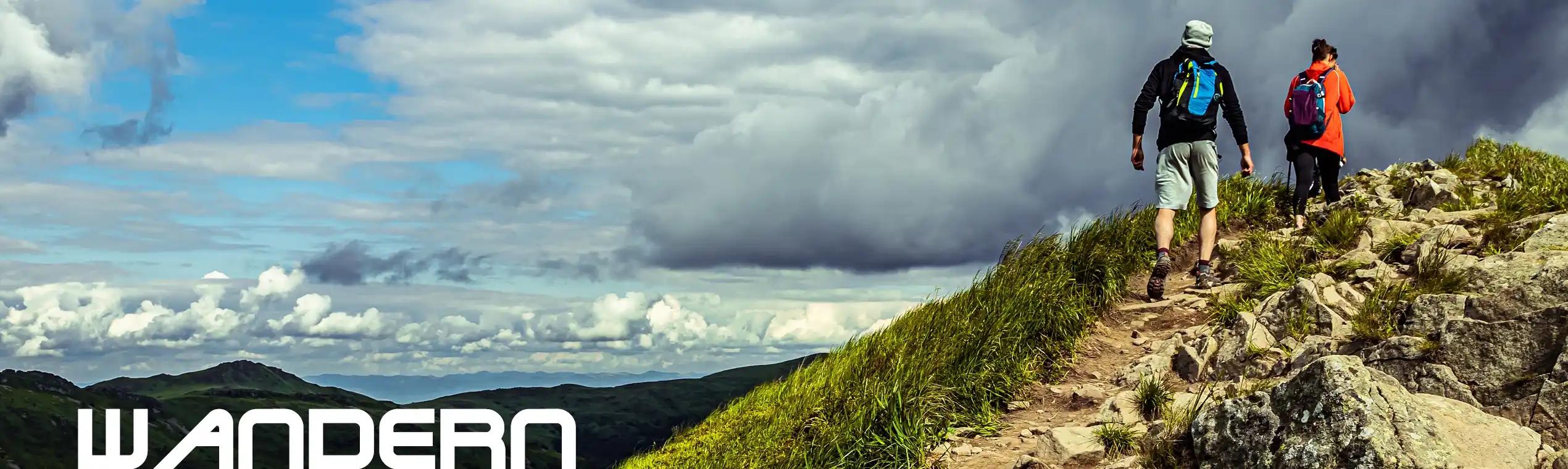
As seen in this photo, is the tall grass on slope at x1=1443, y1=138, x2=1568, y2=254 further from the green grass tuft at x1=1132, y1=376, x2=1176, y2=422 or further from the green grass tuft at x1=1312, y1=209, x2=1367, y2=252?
the green grass tuft at x1=1132, y1=376, x2=1176, y2=422

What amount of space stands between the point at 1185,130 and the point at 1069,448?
16.4ft

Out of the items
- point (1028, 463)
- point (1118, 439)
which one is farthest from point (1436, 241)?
point (1028, 463)

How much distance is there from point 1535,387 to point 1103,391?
10.5ft

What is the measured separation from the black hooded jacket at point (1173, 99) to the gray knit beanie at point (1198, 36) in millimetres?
59

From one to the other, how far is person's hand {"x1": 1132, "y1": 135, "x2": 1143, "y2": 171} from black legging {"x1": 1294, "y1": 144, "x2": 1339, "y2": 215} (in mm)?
3707

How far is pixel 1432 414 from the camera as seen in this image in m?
5.81

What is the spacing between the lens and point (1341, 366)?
585cm

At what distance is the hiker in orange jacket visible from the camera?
14258mm

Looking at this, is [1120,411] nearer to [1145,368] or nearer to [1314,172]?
[1145,368]

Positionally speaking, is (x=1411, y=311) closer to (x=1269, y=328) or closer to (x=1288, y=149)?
(x=1269, y=328)

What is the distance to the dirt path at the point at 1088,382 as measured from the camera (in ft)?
27.3

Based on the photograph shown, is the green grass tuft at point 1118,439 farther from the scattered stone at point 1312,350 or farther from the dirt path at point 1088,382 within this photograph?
the scattered stone at point 1312,350

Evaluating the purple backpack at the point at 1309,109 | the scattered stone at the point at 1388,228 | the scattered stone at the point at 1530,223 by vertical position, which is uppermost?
the purple backpack at the point at 1309,109

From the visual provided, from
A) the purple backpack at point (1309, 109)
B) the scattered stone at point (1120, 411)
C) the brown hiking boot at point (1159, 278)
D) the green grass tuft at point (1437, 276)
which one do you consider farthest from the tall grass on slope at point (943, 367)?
the green grass tuft at point (1437, 276)
